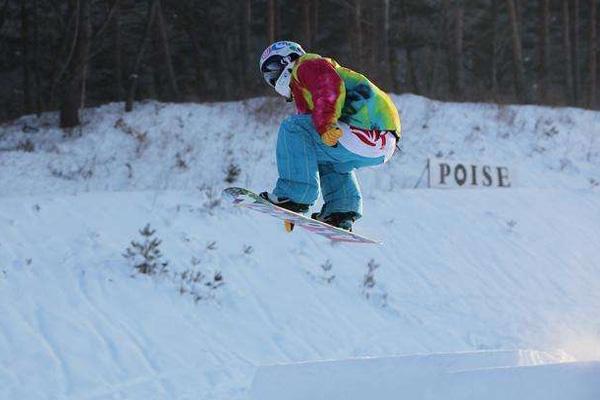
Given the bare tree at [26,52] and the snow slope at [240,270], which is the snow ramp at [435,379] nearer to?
the snow slope at [240,270]

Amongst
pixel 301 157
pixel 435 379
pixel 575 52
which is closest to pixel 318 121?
pixel 301 157

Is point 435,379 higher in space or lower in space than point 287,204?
lower

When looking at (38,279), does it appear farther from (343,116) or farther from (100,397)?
(343,116)

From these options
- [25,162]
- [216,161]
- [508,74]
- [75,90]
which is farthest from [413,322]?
[508,74]

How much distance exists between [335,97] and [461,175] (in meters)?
7.26

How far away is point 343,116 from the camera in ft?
15.9

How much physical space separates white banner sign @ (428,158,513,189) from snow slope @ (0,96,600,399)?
1.06 feet

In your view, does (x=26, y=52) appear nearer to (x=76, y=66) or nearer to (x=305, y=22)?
(x=76, y=66)

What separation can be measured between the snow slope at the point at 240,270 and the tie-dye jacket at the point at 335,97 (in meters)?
2.24

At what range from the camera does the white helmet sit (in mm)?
4797

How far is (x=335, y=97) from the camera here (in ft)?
15.2

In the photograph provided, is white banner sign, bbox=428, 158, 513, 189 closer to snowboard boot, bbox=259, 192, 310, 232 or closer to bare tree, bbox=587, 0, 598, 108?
snowboard boot, bbox=259, 192, 310, 232

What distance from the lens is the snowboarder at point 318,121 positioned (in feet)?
15.2

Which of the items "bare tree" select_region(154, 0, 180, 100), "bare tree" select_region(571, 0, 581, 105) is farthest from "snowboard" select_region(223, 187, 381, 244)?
"bare tree" select_region(571, 0, 581, 105)
